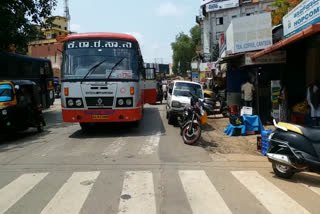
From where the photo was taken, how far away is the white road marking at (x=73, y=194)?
4188 mm

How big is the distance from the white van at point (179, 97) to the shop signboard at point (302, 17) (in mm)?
4369

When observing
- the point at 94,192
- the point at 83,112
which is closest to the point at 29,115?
the point at 83,112

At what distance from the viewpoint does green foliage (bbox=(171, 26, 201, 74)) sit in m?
72.9

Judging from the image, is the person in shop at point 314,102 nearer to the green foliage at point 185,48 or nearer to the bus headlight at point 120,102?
the bus headlight at point 120,102

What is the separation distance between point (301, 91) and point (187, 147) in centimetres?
579

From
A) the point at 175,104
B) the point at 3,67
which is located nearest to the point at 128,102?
the point at 175,104

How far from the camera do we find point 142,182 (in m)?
5.30

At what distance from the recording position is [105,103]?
31.6ft

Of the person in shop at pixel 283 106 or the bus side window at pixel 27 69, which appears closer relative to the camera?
the person in shop at pixel 283 106

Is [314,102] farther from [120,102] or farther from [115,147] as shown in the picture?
[115,147]

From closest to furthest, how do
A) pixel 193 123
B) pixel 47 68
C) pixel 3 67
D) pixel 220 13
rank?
pixel 193 123
pixel 3 67
pixel 47 68
pixel 220 13

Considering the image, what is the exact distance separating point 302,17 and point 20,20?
529 inches

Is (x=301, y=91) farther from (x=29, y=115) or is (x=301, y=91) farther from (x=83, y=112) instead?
(x=29, y=115)

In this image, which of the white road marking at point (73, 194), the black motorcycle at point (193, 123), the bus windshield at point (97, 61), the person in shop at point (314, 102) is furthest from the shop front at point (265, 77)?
the white road marking at point (73, 194)
